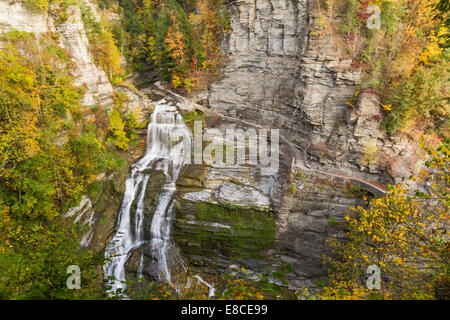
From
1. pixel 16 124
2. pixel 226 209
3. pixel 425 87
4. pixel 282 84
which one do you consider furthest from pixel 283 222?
pixel 16 124

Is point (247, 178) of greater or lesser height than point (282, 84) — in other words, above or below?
below

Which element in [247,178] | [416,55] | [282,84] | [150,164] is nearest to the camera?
[416,55]

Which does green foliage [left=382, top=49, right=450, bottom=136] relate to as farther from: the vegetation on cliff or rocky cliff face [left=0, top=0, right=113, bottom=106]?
rocky cliff face [left=0, top=0, right=113, bottom=106]

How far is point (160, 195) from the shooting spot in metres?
17.5

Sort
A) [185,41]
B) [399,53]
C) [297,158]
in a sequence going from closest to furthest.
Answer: [399,53], [297,158], [185,41]

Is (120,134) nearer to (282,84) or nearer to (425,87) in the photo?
(282,84)

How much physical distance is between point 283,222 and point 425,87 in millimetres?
12600

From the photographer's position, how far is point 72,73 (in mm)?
16203

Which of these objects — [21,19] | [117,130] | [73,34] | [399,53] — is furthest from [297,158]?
[21,19]

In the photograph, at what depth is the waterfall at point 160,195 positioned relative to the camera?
51.6 ft

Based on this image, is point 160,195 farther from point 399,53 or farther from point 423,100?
point 399,53

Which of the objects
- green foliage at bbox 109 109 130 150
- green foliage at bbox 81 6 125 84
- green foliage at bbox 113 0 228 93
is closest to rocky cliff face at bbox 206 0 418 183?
green foliage at bbox 113 0 228 93

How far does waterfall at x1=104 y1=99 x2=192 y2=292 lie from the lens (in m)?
15.7

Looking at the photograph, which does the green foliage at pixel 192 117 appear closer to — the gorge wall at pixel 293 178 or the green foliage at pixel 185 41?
the green foliage at pixel 185 41
